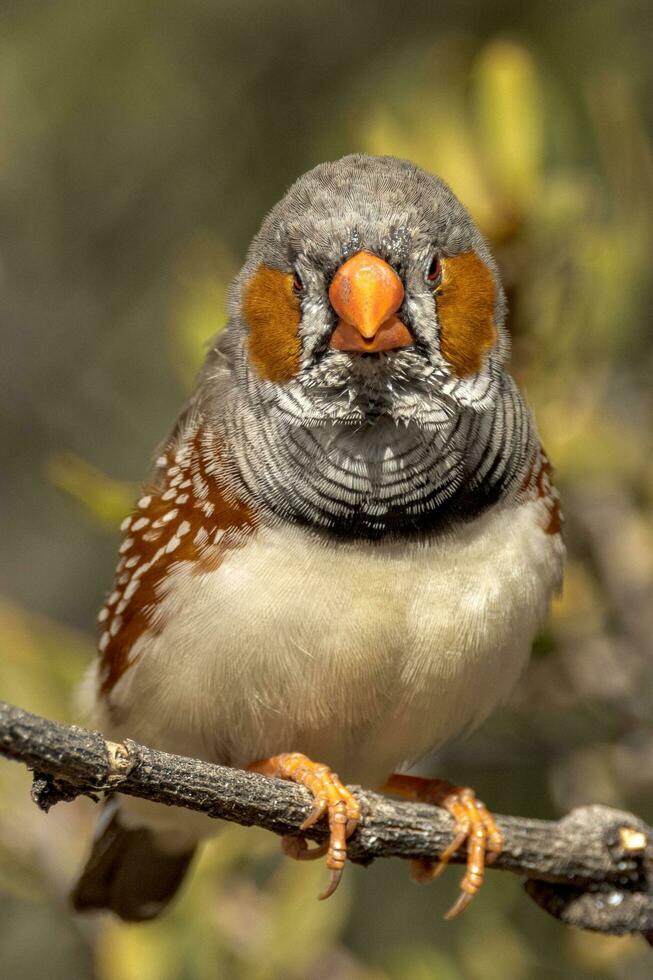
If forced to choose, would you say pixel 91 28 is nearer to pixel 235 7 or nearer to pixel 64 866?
pixel 235 7

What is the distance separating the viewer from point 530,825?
3871 mm

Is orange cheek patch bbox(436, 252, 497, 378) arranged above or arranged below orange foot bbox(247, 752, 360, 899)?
above

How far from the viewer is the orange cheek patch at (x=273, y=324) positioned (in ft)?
12.2

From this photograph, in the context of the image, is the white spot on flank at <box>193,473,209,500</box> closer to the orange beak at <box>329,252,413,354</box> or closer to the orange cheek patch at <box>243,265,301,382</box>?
the orange cheek patch at <box>243,265,301,382</box>

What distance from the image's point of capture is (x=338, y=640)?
366 centimetres

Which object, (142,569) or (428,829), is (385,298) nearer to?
(142,569)

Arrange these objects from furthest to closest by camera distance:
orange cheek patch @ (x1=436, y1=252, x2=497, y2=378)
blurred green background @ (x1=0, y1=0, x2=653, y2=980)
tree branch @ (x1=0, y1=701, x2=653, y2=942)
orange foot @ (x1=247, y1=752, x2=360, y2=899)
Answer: blurred green background @ (x1=0, y1=0, x2=653, y2=980) < orange cheek patch @ (x1=436, y1=252, x2=497, y2=378) < orange foot @ (x1=247, y1=752, x2=360, y2=899) < tree branch @ (x1=0, y1=701, x2=653, y2=942)

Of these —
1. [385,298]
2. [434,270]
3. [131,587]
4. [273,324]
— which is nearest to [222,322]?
[273,324]

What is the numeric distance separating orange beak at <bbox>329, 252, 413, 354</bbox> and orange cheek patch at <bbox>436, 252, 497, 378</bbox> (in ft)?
0.51

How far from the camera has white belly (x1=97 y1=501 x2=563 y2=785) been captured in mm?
3635

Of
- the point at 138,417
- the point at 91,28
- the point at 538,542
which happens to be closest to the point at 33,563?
the point at 138,417

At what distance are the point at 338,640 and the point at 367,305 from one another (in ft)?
2.83

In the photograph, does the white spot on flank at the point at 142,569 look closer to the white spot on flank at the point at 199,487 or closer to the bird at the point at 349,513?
the bird at the point at 349,513

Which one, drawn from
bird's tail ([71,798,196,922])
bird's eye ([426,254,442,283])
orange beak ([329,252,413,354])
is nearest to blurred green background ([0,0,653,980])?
bird's tail ([71,798,196,922])
